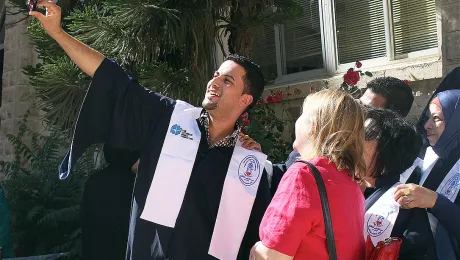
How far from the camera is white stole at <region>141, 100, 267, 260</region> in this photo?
2650mm

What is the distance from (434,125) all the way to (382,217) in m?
0.83

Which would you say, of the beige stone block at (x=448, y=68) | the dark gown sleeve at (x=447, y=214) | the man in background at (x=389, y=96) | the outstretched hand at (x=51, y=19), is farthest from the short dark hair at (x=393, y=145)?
the beige stone block at (x=448, y=68)

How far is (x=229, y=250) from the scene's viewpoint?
266cm

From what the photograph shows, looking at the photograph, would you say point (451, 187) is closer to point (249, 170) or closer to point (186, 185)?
point (249, 170)

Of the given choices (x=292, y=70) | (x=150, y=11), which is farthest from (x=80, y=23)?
(x=292, y=70)

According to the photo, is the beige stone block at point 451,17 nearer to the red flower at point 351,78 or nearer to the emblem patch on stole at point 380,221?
the red flower at point 351,78

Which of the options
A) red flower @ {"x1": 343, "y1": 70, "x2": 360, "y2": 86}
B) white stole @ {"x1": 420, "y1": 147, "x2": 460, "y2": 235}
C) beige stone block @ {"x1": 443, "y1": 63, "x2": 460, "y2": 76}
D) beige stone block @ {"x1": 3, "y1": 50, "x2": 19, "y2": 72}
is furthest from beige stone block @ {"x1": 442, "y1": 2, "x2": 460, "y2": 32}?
beige stone block @ {"x1": 3, "y1": 50, "x2": 19, "y2": 72}

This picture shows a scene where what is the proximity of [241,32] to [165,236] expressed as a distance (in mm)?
2761

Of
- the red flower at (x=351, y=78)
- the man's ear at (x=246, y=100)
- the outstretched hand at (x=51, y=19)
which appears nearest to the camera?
the outstretched hand at (x=51, y=19)

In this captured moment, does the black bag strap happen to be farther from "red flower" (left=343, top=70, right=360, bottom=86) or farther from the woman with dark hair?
"red flower" (left=343, top=70, right=360, bottom=86)

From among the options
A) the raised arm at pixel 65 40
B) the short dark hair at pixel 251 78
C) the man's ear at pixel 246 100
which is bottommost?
the man's ear at pixel 246 100

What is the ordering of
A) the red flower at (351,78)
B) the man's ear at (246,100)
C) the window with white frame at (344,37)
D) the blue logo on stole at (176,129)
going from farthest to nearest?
the window with white frame at (344,37) < the red flower at (351,78) < the man's ear at (246,100) < the blue logo on stole at (176,129)

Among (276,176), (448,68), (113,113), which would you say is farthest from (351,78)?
(113,113)

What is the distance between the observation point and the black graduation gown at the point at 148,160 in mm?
2645
